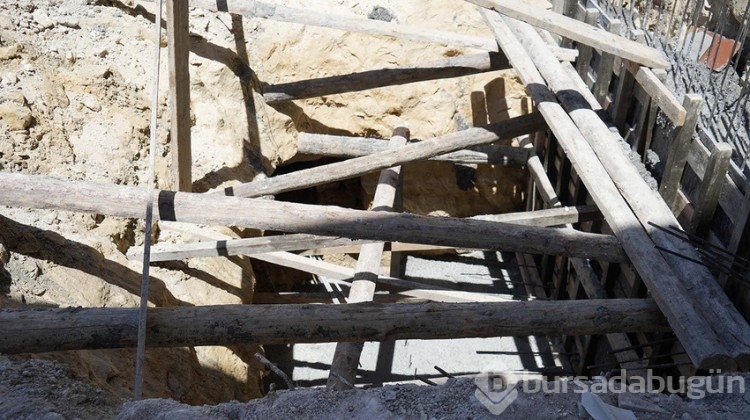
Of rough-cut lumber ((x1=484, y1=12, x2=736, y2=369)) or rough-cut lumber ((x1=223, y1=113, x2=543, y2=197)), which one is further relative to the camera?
rough-cut lumber ((x1=223, y1=113, x2=543, y2=197))

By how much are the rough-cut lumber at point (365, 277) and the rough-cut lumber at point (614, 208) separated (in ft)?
4.61

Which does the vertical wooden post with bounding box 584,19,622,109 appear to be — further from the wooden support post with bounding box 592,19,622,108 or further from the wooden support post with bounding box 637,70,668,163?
→ the wooden support post with bounding box 637,70,668,163

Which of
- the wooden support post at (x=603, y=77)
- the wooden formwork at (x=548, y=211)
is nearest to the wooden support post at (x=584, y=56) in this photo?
the wooden formwork at (x=548, y=211)

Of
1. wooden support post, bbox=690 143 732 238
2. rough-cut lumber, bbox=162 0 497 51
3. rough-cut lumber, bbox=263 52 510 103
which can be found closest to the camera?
wooden support post, bbox=690 143 732 238

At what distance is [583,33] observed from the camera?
16.1ft

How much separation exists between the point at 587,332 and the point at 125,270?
2.94 metres

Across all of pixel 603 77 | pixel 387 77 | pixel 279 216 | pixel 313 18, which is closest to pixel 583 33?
pixel 603 77

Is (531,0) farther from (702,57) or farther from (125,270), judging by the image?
(125,270)

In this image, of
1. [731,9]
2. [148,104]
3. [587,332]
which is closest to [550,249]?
[587,332]

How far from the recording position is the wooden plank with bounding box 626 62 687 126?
14.2ft

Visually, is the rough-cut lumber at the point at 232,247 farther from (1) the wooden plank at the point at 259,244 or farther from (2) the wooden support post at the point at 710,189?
(2) the wooden support post at the point at 710,189

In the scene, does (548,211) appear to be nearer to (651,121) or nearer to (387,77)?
(651,121)

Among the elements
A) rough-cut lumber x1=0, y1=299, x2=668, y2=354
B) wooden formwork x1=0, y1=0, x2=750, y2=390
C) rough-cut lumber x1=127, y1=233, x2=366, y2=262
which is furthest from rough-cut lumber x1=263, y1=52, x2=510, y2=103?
rough-cut lumber x1=0, y1=299, x2=668, y2=354

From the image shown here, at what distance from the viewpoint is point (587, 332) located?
332cm
